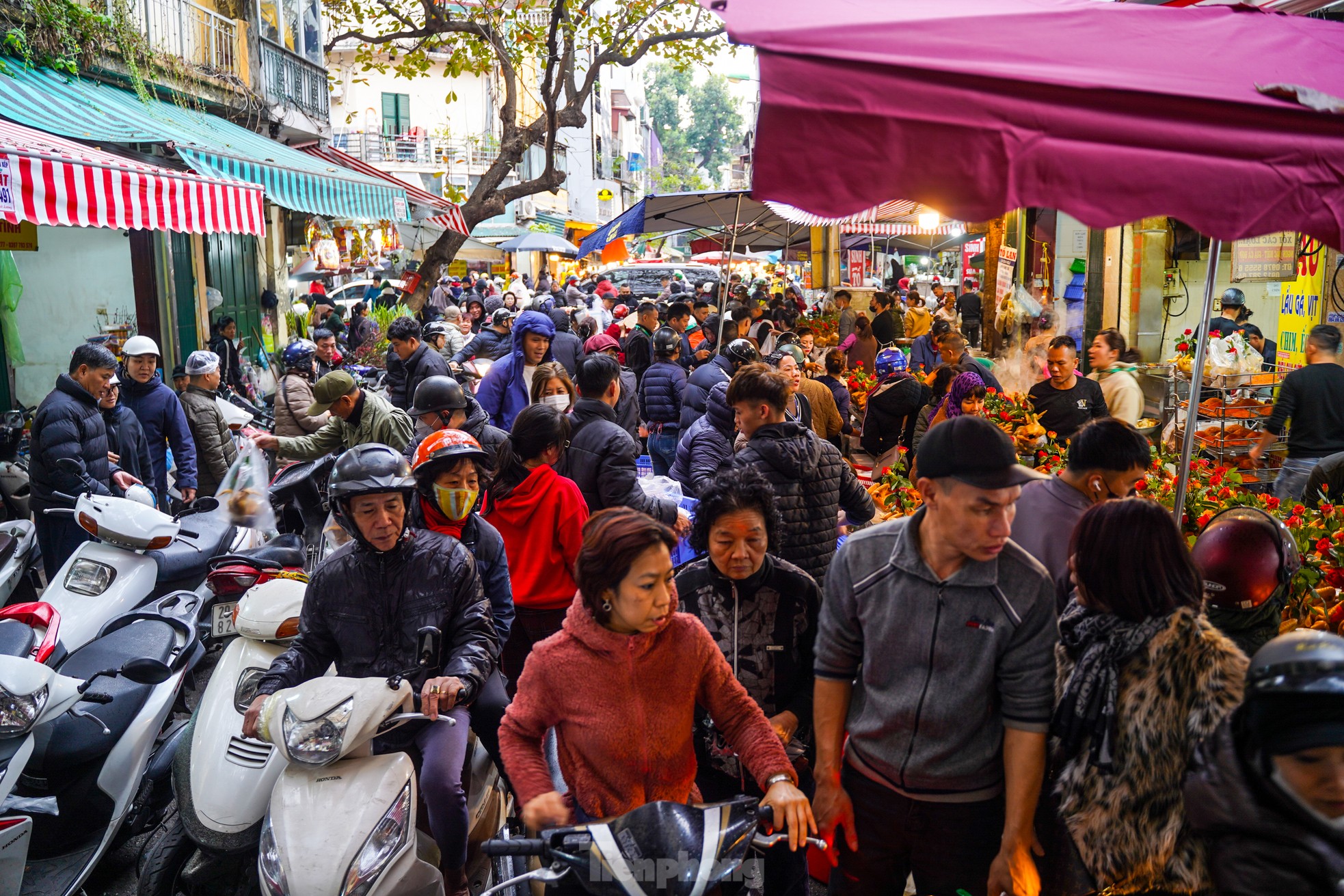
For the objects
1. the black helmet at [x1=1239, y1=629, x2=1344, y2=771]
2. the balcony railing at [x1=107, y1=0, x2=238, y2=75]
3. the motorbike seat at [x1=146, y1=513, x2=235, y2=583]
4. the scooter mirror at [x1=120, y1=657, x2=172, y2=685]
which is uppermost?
the balcony railing at [x1=107, y1=0, x2=238, y2=75]

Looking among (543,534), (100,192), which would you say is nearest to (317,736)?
(543,534)

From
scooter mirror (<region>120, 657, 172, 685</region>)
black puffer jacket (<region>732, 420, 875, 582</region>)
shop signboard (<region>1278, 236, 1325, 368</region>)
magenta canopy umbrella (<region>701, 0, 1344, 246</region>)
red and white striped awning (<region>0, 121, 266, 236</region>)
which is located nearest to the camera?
magenta canopy umbrella (<region>701, 0, 1344, 246</region>)

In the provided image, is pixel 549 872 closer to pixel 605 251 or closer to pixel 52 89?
pixel 52 89

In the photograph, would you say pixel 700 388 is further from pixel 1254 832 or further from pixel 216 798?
pixel 1254 832

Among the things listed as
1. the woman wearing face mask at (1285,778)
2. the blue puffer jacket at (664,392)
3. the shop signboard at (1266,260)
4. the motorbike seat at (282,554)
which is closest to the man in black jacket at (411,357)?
the blue puffer jacket at (664,392)

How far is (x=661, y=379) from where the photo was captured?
8.38 meters

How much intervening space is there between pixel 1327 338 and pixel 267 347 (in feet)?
49.9

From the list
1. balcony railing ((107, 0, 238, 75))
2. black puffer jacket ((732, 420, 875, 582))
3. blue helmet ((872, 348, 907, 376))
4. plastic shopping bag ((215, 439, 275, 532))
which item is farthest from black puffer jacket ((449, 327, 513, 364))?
black puffer jacket ((732, 420, 875, 582))

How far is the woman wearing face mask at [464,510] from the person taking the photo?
3.95 m

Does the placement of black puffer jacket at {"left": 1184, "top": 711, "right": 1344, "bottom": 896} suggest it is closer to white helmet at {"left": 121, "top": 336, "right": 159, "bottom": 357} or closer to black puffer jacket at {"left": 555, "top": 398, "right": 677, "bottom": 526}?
black puffer jacket at {"left": 555, "top": 398, "right": 677, "bottom": 526}

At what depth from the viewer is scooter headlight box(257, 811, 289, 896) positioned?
3.00m

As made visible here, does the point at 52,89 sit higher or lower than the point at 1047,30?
higher

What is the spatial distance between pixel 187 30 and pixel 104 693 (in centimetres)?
1237

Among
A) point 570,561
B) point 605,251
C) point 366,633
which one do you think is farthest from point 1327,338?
point 605,251
